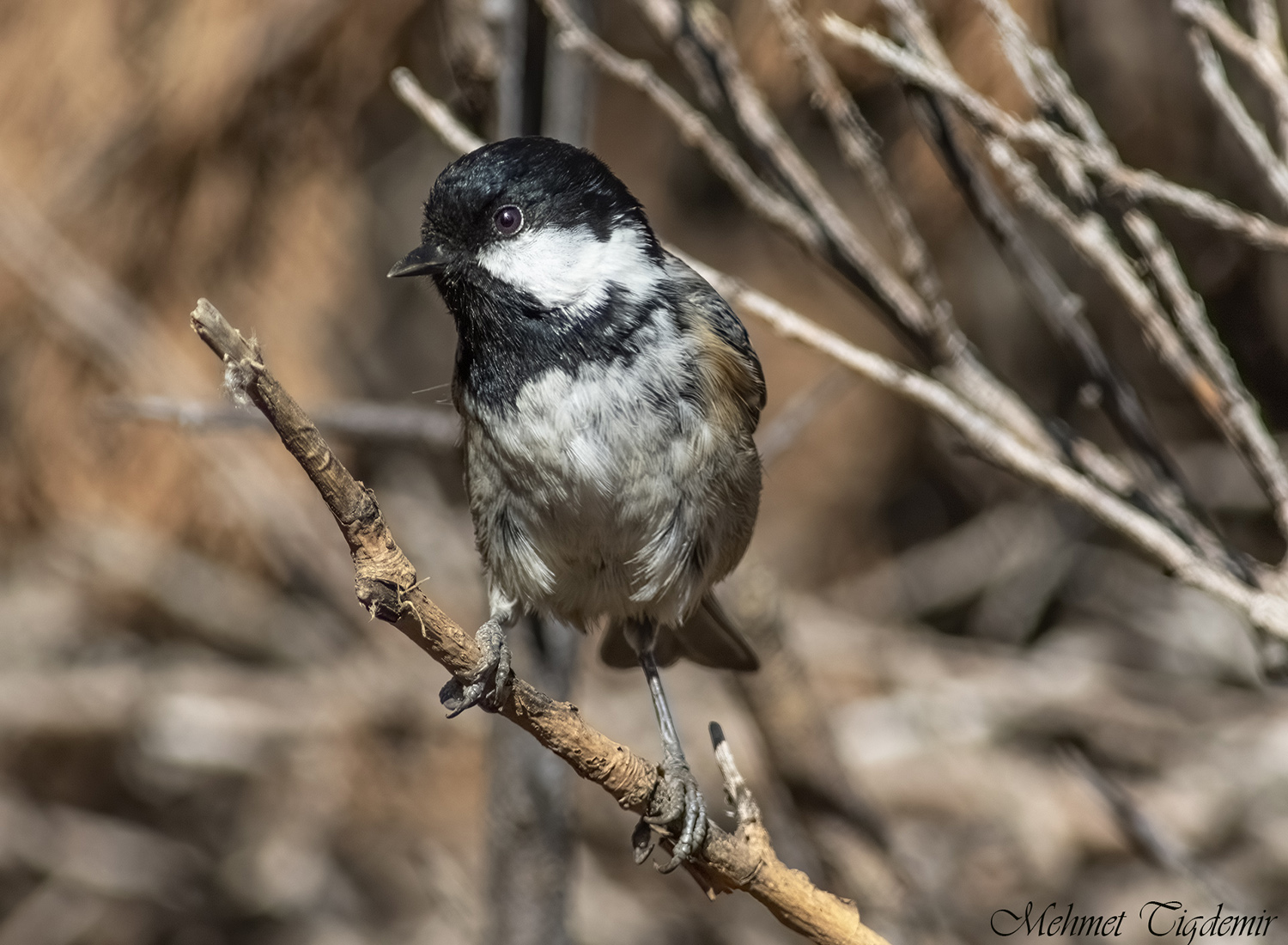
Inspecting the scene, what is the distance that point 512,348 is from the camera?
2033mm

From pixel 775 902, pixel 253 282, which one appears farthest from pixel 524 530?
pixel 253 282

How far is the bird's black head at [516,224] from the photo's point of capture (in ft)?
6.64

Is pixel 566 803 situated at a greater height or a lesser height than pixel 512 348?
lesser

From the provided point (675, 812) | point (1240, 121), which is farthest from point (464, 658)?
point (1240, 121)

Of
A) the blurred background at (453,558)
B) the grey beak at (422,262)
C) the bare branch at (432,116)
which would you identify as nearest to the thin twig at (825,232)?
the bare branch at (432,116)

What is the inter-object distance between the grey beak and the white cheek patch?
3.0 inches

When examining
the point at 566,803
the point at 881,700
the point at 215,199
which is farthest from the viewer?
the point at 881,700

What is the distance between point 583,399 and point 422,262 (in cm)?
37

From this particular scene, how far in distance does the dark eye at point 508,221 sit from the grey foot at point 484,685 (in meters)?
0.72

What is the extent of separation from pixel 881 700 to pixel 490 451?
282 cm

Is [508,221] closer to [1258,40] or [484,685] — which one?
[484,685]

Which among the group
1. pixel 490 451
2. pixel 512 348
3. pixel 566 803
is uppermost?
pixel 512 348

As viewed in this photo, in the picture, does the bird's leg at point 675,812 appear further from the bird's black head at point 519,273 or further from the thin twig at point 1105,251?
the thin twig at point 1105,251

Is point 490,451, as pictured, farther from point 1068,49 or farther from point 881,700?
point 1068,49
